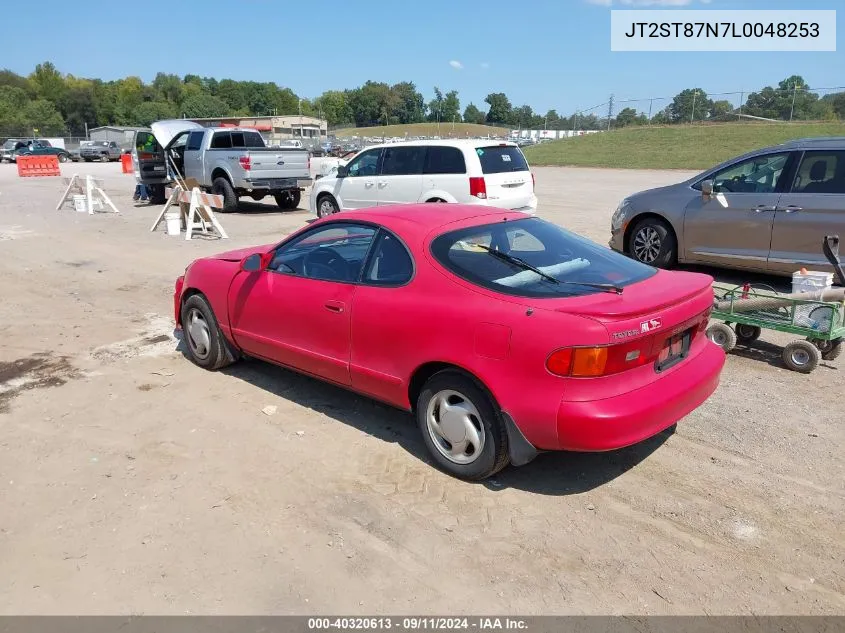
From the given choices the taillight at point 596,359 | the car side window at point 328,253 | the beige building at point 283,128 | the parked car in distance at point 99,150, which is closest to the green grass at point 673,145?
the beige building at point 283,128

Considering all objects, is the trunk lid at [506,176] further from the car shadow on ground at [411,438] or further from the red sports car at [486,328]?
the red sports car at [486,328]

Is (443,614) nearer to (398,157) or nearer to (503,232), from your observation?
(503,232)

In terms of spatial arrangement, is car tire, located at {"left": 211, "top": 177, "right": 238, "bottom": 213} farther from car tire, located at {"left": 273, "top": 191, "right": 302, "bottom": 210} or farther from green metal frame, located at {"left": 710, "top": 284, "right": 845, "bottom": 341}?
green metal frame, located at {"left": 710, "top": 284, "right": 845, "bottom": 341}

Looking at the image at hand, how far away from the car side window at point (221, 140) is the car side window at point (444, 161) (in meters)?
8.09

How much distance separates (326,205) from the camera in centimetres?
1419

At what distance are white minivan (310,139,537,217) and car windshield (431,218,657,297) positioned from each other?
22.6ft

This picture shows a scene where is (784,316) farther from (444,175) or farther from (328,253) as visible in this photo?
(444,175)

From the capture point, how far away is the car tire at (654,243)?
8.98 metres

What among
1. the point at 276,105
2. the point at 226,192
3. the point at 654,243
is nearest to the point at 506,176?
the point at 654,243

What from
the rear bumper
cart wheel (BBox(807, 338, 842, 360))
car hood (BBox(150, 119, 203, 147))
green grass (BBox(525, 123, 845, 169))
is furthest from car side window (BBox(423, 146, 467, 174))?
green grass (BBox(525, 123, 845, 169))

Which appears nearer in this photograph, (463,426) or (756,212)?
(463,426)

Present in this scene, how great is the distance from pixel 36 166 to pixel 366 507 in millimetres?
37511

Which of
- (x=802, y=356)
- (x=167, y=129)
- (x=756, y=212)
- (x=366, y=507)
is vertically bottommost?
(x=366, y=507)

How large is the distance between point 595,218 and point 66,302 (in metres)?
11.0
